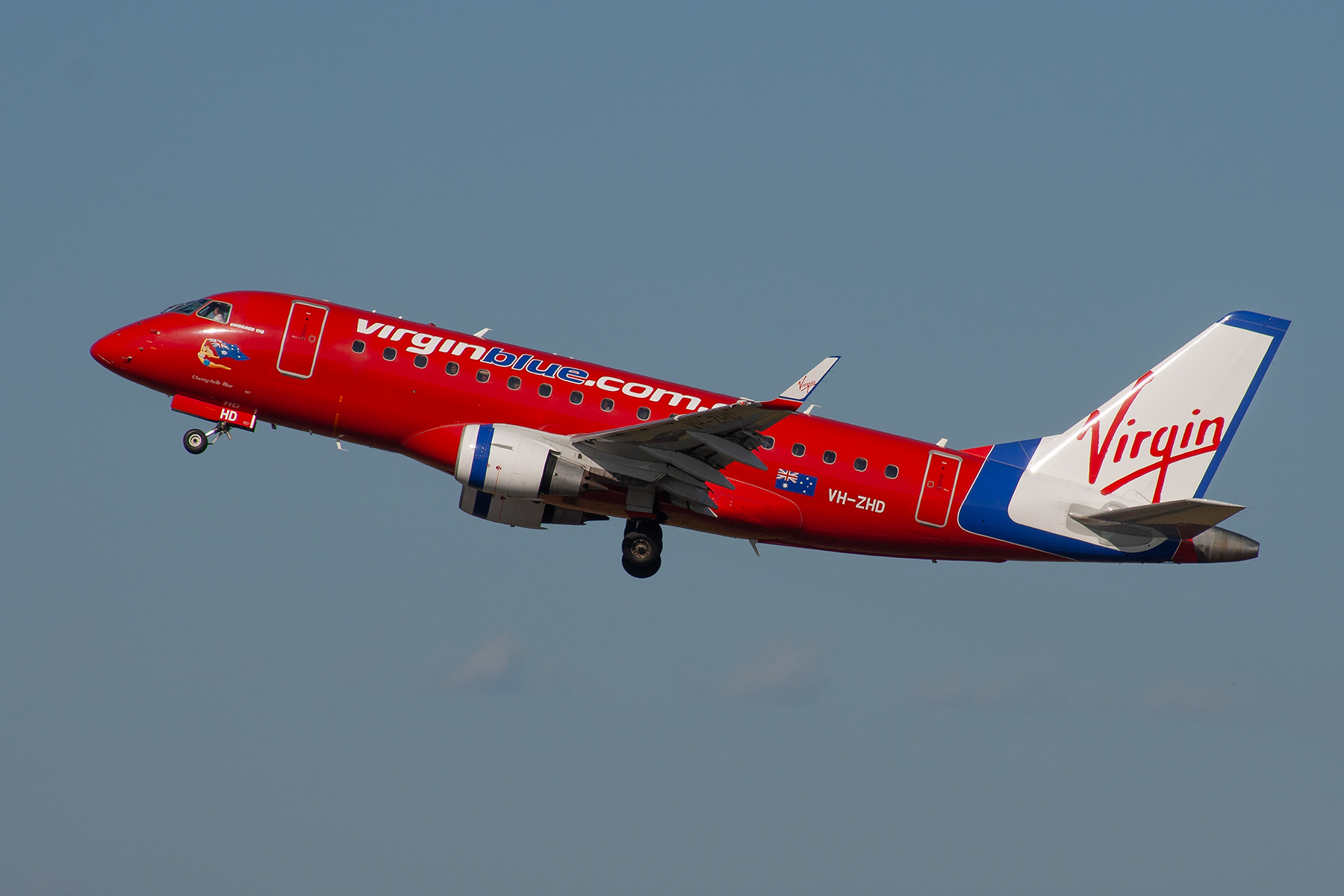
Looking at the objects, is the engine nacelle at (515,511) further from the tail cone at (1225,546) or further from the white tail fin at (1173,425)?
the tail cone at (1225,546)

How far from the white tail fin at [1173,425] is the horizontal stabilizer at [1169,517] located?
39.3 inches

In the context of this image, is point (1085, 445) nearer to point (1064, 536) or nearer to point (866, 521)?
point (1064, 536)

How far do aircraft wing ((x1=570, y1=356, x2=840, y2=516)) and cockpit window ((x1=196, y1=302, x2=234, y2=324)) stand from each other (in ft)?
32.6

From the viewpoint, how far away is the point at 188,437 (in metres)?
38.8

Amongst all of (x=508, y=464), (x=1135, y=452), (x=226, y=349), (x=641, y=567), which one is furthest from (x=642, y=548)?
(x=1135, y=452)

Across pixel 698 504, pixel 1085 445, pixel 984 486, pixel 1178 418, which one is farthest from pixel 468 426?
pixel 1178 418

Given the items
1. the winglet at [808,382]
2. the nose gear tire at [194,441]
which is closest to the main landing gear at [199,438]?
the nose gear tire at [194,441]

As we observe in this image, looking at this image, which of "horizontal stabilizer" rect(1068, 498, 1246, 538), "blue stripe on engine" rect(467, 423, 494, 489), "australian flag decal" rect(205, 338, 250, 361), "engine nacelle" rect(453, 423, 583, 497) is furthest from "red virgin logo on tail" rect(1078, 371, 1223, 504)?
"australian flag decal" rect(205, 338, 250, 361)

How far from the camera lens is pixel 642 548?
3869cm

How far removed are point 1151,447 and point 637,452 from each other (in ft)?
47.1

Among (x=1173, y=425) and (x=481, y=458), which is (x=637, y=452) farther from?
(x=1173, y=425)

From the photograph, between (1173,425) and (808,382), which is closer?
(808,382)

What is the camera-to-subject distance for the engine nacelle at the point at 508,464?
117 feet

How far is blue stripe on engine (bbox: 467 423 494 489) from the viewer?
117 ft
